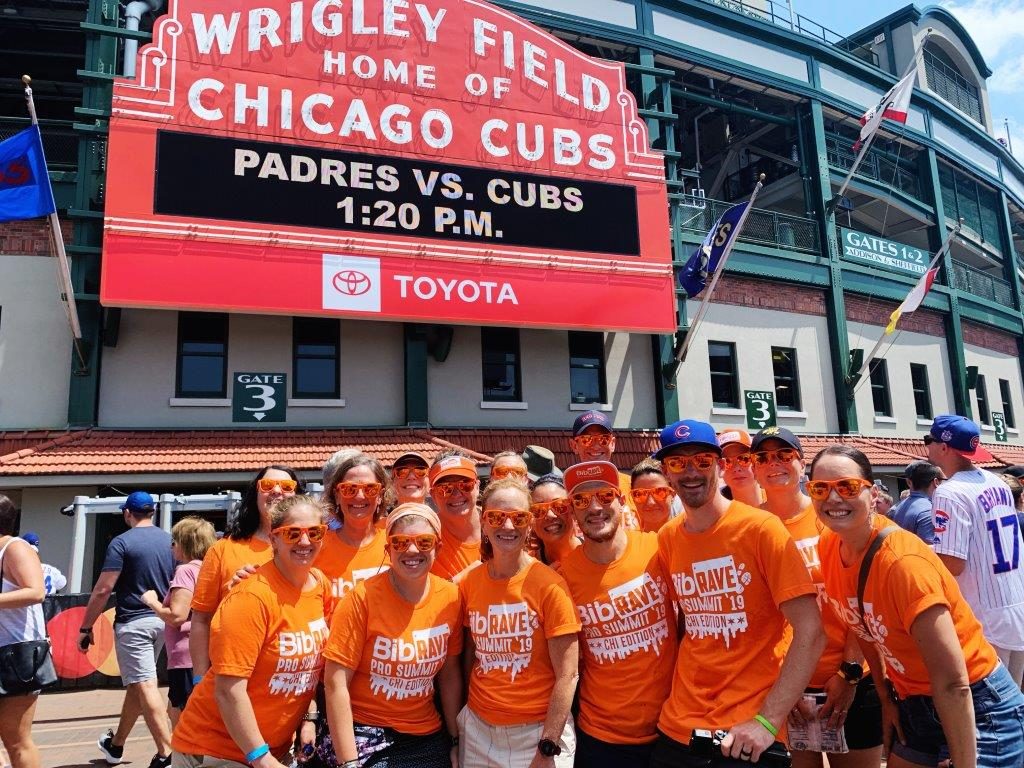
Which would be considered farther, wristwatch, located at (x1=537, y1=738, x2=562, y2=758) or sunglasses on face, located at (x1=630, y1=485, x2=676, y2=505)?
sunglasses on face, located at (x1=630, y1=485, x2=676, y2=505)

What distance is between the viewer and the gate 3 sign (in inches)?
422

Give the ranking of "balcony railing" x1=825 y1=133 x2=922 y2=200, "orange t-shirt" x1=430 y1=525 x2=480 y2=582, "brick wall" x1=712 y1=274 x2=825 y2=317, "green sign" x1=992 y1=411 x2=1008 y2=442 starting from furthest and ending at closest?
"green sign" x1=992 y1=411 x2=1008 y2=442 → "balcony railing" x1=825 y1=133 x2=922 y2=200 → "brick wall" x1=712 y1=274 x2=825 y2=317 → "orange t-shirt" x1=430 y1=525 x2=480 y2=582

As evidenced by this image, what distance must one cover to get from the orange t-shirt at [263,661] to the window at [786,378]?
14.6 meters

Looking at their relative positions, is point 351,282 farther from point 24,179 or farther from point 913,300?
point 913,300

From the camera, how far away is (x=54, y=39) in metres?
15.8

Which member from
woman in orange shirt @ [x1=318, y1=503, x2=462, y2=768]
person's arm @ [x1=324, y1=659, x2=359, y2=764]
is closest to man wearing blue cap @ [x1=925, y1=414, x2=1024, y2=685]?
woman in orange shirt @ [x1=318, y1=503, x2=462, y2=768]

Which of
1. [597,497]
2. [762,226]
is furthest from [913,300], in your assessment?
[597,497]

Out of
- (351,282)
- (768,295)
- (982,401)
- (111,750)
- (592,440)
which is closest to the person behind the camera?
(592,440)

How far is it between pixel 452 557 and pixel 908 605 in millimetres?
2124

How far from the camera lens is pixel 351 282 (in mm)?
11383

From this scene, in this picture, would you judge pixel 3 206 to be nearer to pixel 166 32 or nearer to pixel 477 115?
pixel 166 32

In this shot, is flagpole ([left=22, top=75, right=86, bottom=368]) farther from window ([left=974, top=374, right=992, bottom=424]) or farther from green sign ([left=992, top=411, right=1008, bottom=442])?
green sign ([left=992, top=411, right=1008, bottom=442])

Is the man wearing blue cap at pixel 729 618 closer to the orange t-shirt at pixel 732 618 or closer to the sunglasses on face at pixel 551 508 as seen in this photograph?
the orange t-shirt at pixel 732 618

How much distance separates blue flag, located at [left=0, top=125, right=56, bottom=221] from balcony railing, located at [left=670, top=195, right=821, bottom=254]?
37.5 feet
